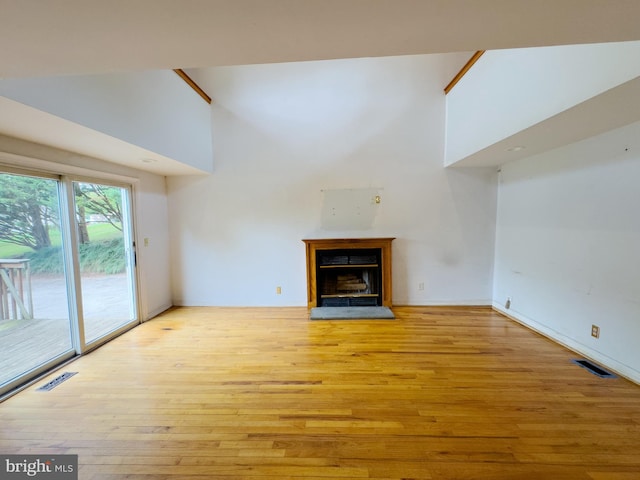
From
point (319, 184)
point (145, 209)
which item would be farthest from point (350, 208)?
point (145, 209)

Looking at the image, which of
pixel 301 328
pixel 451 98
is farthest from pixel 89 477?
pixel 451 98

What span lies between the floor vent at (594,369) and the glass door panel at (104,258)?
486cm

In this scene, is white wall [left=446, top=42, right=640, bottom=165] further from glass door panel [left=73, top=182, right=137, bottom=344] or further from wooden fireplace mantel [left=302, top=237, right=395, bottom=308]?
glass door panel [left=73, top=182, right=137, bottom=344]

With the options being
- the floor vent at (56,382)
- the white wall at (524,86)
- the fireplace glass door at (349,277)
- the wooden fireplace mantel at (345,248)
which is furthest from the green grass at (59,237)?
the white wall at (524,86)

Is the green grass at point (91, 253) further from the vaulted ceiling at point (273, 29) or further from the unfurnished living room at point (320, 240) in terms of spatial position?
the vaulted ceiling at point (273, 29)

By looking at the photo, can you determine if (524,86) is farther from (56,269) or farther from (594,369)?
(56,269)

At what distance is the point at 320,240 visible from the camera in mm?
3744

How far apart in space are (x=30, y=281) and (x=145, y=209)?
150 cm

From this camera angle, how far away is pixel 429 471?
137 centimetres

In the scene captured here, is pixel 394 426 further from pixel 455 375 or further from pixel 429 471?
pixel 455 375

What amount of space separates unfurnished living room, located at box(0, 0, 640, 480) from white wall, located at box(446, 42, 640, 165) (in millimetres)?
20

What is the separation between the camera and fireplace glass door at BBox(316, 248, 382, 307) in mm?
3877

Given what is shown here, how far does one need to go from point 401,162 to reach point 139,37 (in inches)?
133

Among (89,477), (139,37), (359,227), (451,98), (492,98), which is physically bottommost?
(89,477)
